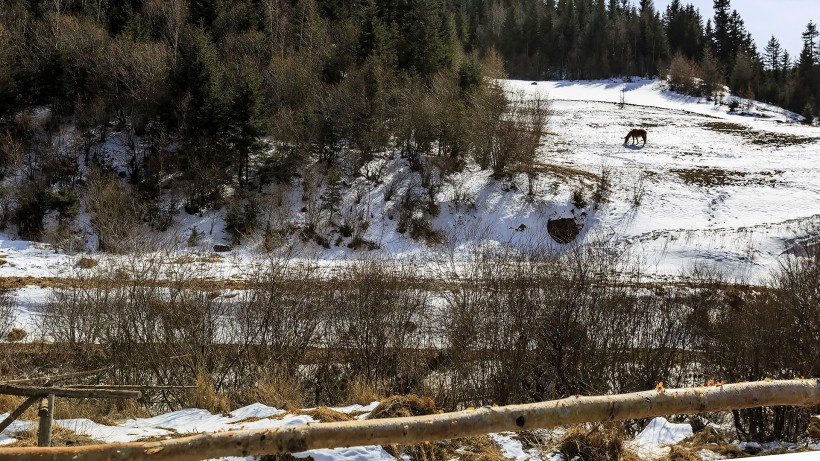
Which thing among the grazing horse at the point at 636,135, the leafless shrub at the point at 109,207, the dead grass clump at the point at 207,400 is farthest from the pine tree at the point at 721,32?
the dead grass clump at the point at 207,400

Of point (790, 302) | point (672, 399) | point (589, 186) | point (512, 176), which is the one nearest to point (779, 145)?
point (589, 186)

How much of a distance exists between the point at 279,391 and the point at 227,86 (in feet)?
89.0

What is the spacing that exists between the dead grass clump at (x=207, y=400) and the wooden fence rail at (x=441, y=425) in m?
5.86

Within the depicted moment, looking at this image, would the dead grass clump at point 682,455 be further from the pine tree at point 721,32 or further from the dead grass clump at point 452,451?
the pine tree at point 721,32

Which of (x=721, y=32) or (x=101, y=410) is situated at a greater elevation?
(x=721, y=32)

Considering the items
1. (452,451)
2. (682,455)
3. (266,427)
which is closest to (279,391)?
(266,427)

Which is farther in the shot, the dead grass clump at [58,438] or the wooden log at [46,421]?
the dead grass clump at [58,438]

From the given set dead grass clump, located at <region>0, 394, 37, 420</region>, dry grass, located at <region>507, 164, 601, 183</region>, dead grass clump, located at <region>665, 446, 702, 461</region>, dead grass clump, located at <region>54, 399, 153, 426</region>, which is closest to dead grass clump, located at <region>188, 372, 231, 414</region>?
dead grass clump, located at <region>54, 399, 153, 426</region>

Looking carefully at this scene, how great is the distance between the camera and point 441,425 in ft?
13.2

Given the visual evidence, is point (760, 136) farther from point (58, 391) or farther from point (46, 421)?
point (46, 421)

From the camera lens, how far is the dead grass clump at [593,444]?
6.46m

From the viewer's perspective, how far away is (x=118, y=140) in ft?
113

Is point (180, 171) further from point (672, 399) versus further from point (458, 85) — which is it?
point (672, 399)

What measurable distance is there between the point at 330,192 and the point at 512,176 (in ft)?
38.6
